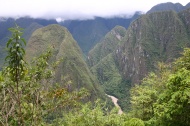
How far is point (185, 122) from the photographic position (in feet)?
48.7

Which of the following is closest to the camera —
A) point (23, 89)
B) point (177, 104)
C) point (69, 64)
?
point (177, 104)

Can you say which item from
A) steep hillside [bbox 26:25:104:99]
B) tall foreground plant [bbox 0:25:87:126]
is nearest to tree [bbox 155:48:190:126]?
tall foreground plant [bbox 0:25:87:126]

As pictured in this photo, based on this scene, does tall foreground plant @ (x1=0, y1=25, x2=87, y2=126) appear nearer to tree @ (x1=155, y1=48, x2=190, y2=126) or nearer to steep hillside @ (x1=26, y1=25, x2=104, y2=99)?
tree @ (x1=155, y1=48, x2=190, y2=126)

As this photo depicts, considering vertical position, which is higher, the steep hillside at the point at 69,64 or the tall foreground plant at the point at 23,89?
the tall foreground plant at the point at 23,89

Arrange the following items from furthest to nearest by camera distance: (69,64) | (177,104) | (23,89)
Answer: (69,64)
(23,89)
(177,104)

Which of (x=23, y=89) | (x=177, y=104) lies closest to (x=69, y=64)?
(x=23, y=89)

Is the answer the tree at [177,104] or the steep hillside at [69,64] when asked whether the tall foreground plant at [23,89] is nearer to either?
the tree at [177,104]

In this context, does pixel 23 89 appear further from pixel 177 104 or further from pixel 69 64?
pixel 69 64

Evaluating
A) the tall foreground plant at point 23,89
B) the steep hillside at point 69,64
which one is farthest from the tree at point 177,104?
the steep hillside at point 69,64

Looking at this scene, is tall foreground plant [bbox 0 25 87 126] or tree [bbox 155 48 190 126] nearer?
tall foreground plant [bbox 0 25 87 126]

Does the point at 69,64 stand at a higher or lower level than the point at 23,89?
lower

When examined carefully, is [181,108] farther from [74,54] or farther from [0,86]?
[74,54]

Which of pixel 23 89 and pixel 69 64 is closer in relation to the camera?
pixel 23 89

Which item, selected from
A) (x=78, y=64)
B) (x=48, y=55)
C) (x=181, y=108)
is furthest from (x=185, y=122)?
(x=78, y=64)
